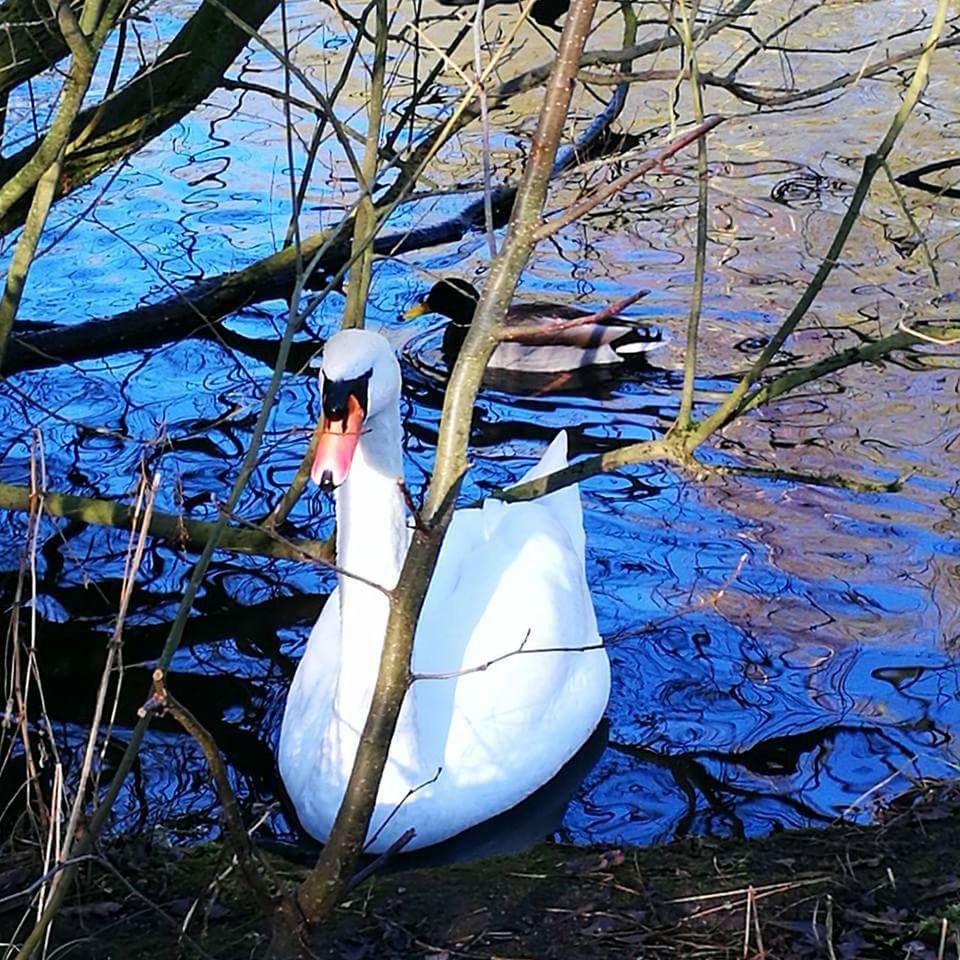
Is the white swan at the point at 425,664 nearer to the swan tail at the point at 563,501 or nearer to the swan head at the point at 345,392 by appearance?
the swan head at the point at 345,392

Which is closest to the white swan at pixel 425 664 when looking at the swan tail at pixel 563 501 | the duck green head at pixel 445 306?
the swan tail at pixel 563 501

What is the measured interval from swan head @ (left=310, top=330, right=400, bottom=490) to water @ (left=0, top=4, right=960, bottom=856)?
0.36 feet

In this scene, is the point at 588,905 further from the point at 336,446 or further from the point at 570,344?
the point at 570,344

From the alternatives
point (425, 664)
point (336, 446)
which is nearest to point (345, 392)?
point (336, 446)

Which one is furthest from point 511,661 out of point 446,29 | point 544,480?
point 446,29

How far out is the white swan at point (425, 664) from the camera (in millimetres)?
4816

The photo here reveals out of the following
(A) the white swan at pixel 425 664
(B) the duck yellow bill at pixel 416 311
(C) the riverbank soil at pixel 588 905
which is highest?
(B) the duck yellow bill at pixel 416 311

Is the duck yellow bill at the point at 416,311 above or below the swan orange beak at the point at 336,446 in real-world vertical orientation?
above

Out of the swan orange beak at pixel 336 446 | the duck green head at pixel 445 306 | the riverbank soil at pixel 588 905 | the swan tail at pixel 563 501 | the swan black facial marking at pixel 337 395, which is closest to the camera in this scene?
the riverbank soil at pixel 588 905

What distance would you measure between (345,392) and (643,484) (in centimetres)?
326

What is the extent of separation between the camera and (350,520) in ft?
16.6

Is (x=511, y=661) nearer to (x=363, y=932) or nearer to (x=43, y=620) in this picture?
(x=363, y=932)

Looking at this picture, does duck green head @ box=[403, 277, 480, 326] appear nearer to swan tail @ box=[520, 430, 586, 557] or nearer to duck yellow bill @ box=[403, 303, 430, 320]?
duck yellow bill @ box=[403, 303, 430, 320]

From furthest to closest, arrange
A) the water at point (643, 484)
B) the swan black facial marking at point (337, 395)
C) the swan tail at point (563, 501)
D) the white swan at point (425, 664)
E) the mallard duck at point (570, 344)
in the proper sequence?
the mallard duck at point (570, 344)
the swan tail at point (563, 501)
the water at point (643, 484)
the white swan at point (425, 664)
the swan black facial marking at point (337, 395)
